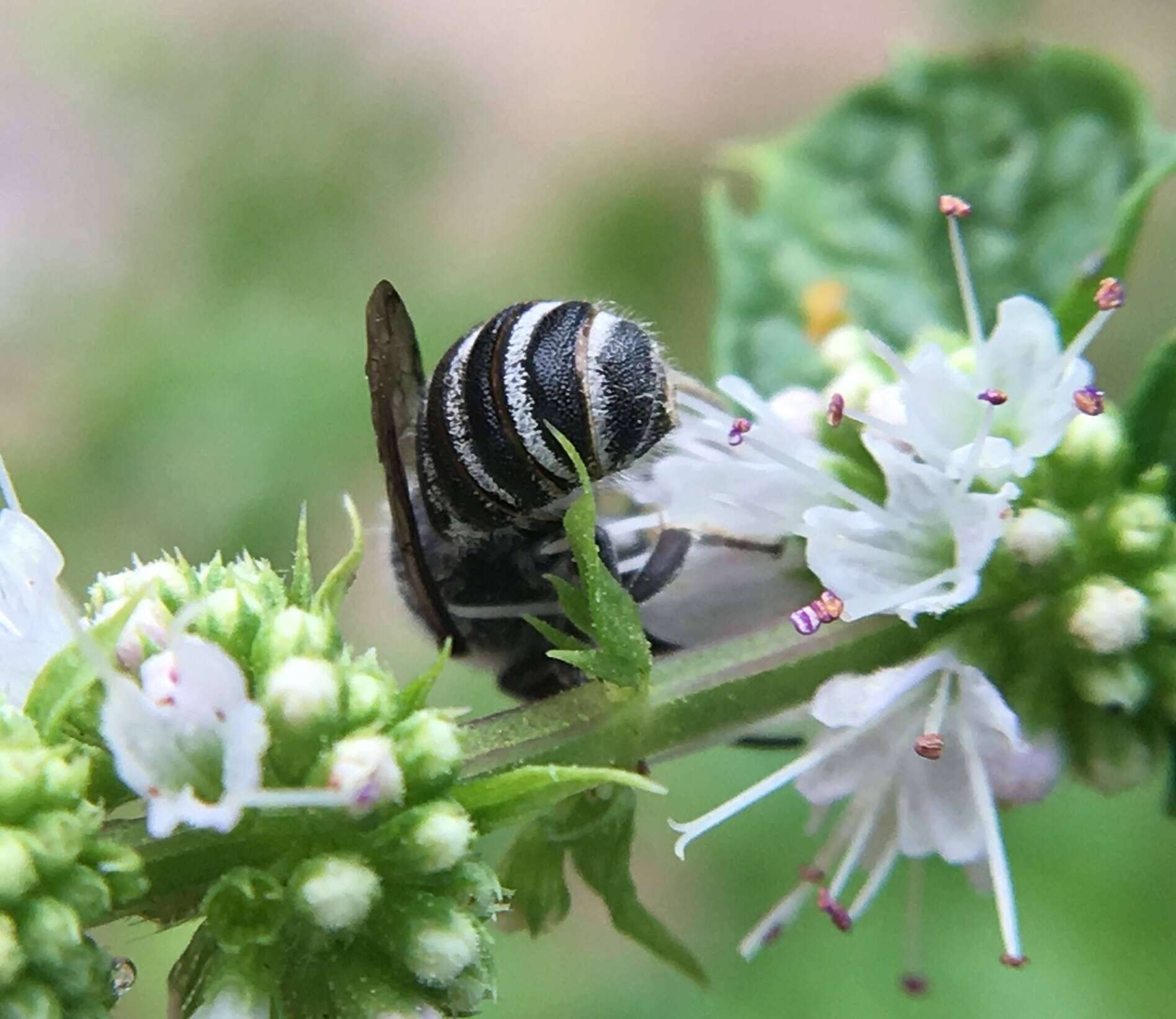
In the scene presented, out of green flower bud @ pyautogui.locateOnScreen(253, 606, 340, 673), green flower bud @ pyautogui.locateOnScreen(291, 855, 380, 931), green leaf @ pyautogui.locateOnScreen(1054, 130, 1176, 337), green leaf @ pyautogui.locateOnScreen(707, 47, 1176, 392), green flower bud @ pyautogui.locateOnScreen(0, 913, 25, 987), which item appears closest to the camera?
green flower bud @ pyautogui.locateOnScreen(0, 913, 25, 987)

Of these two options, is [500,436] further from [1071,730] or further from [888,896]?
[888,896]

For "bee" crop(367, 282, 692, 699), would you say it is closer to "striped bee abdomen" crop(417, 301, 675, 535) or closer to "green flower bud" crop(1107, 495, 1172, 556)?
"striped bee abdomen" crop(417, 301, 675, 535)

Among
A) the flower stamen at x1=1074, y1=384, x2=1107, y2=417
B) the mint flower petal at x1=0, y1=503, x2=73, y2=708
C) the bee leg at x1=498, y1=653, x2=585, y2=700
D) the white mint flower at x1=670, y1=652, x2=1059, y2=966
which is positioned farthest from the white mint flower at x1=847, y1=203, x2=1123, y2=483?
the mint flower petal at x1=0, y1=503, x2=73, y2=708

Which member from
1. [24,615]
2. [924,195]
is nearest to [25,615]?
[24,615]

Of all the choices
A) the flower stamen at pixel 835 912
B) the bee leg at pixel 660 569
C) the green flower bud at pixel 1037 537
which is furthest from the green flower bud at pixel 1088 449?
the flower stamen at pixel 835 912

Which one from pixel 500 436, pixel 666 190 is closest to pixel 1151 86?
pixel 666 190

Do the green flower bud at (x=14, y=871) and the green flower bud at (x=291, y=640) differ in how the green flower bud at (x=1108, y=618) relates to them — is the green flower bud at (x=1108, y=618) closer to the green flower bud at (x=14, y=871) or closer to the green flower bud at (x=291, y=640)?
the green flower bud at (x=291, y=640)
